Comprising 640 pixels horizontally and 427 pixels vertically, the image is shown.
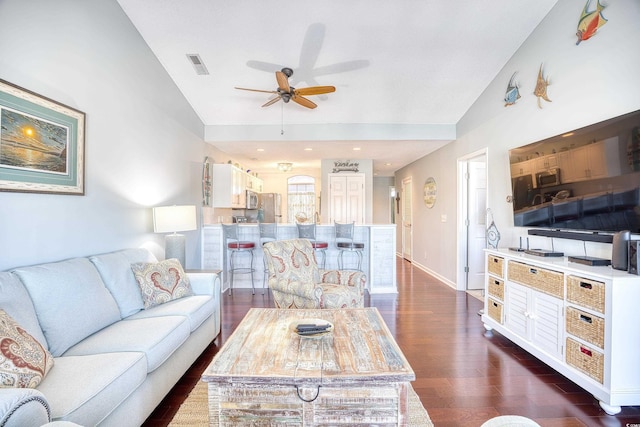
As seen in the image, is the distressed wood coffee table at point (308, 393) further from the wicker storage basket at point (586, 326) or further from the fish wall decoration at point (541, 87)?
the fish wall decoration at point (541, 87)

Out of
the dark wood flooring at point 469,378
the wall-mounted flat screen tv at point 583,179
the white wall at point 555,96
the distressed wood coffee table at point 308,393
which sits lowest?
the dark wood flooring at point 469,378

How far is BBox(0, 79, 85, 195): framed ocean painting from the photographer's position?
1.90 m

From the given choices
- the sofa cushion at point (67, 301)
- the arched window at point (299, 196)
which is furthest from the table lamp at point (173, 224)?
the arched window at point (299, 196)

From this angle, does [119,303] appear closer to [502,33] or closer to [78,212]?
[78,212]

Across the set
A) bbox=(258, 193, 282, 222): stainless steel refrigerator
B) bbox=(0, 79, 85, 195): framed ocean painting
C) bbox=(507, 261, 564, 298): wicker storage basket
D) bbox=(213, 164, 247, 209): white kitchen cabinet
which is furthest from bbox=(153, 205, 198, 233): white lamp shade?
bbox=(258, 193, 282, 222): stainless steel refrigerator

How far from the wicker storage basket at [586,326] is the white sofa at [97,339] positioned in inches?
111

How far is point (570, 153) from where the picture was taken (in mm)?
2566

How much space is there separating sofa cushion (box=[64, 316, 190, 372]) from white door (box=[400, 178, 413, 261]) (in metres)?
6.35

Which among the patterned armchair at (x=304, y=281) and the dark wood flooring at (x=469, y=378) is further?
the patterned armchair at (x=304, y=281)

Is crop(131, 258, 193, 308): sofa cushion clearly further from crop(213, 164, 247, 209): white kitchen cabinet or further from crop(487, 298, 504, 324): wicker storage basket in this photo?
crop(487, 298, 504, 324): wicker storage basket

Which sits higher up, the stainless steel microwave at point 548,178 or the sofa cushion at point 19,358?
the stainless steel microwave at point 548,178

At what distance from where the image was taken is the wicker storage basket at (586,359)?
6.44ft

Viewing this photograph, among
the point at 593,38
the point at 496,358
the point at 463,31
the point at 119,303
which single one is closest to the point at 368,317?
the point at 496,358

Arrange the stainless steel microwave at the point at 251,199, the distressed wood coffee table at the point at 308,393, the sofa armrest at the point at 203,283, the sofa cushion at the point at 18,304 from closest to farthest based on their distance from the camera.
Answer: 1. the distressed wood coffee table at the point at 308,393
2. the sofa cushion at the point at 18,304
3. the sofa armrest at the point at 203,283
4. the stainless steel microwave at the point at 251,199
